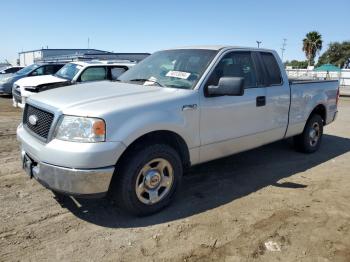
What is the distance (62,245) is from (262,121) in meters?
3.16

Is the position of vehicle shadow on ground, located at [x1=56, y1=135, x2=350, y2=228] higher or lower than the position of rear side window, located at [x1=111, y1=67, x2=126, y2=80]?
lower

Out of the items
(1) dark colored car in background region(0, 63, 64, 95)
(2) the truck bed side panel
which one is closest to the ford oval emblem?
(2) the truck bed side panel

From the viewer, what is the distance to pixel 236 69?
A: 491cm

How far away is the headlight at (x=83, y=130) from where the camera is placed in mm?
3391

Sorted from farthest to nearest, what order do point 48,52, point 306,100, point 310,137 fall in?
point 48,52
point 310,137
point 306,100

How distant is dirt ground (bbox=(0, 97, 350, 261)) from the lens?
3.29 metres

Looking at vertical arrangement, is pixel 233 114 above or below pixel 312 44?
below

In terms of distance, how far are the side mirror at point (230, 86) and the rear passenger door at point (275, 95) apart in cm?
126

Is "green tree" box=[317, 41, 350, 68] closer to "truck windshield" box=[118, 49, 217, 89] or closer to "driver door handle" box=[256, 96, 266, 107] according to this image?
"driver door handle" box=[256, 96, 266, 107]

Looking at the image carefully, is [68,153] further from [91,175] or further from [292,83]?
[292,83]

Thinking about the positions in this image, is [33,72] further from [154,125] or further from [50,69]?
[154,125]

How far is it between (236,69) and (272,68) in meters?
0.95

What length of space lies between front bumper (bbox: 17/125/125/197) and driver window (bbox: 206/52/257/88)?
5.23 feet

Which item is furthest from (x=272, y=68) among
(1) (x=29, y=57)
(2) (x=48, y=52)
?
(1) (x=29, y=57)
